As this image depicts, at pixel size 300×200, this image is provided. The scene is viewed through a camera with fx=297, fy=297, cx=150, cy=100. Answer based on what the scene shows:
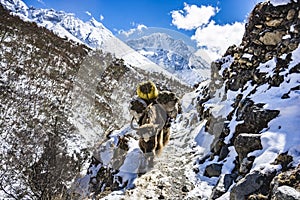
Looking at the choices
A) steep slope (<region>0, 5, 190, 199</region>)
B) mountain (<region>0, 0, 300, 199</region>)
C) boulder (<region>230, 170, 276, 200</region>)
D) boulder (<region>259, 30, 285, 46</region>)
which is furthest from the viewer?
steep slope (<region>0, 5, 190, 199</region>)

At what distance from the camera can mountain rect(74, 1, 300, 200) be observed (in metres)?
4.00

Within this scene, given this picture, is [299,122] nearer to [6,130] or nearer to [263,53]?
[263,53]

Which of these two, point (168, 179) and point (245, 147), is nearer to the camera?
point (245, 147)

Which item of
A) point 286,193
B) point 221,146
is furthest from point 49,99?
point 286,193

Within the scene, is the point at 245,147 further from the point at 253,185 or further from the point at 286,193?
the point at 286,193

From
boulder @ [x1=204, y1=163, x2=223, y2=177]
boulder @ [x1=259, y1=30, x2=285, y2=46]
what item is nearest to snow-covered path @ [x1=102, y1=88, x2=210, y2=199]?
boulder @ [x1=204, y1=163, x2=223, y2=177]

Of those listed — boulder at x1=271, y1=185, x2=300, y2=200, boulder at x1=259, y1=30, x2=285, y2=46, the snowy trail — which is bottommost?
the snowy trail

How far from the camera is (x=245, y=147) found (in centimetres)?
496

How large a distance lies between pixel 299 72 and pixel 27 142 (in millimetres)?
16568

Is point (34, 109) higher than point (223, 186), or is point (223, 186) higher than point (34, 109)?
point (34, 109)

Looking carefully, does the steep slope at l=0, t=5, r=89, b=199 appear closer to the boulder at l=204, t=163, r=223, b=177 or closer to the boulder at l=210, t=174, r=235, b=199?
the boulder at l=204, t=163, r=223, b=177

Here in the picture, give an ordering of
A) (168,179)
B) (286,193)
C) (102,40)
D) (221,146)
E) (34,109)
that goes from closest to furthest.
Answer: (286,193) → (168,179) → (221,146) → (34,109) → (102,40)

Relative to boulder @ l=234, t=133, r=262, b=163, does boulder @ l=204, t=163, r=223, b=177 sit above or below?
below

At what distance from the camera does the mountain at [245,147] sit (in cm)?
400
